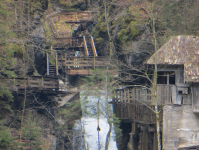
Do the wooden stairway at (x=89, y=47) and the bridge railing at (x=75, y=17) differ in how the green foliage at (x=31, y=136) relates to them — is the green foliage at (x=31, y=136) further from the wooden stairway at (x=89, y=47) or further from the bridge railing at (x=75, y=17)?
the bridge railing at (x=75, y=17)

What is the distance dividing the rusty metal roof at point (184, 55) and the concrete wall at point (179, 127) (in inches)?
88.6

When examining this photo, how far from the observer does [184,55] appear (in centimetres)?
1296

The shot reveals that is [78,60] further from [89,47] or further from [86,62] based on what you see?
[89,47]

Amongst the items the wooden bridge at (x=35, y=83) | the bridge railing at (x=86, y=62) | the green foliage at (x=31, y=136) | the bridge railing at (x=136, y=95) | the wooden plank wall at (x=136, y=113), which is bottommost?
the green foliage at (x=31, y=136)

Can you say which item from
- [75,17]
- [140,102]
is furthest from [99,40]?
[140,102]

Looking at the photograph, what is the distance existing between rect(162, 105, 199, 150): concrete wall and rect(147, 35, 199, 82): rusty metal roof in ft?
7.38

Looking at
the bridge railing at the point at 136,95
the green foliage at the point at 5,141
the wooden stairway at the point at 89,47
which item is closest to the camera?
the green foliage at the point at 5,141

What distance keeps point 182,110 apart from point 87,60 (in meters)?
11.0

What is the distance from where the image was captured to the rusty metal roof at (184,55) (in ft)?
40.2

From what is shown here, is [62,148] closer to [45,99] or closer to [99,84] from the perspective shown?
[45,99]

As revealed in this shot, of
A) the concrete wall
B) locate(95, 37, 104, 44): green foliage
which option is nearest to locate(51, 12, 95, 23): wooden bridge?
locate(95, 37, 104, 44): green foliage

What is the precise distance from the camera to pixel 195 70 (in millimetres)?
12266

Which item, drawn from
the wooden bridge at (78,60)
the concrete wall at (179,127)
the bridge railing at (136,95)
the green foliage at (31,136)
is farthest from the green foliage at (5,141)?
the wooden bridge at (78,60)

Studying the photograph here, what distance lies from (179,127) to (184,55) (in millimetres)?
4098
